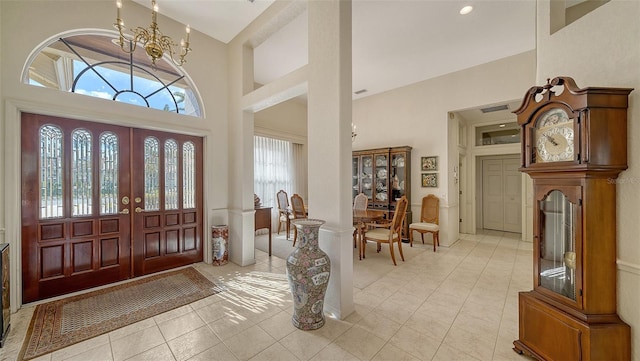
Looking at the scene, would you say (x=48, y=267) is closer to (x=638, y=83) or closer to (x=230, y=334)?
(x=230, y=334)

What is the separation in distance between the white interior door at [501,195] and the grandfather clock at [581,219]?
5550mm

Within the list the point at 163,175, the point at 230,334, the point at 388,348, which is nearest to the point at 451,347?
the point at 388,348

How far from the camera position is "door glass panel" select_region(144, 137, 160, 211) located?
331cm

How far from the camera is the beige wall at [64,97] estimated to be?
2.33 metres

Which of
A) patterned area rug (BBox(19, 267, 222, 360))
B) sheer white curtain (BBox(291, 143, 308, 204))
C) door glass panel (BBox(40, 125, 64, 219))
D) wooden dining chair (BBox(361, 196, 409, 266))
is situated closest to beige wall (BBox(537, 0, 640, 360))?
wooden dining chair (BBox(361, 196, 409, 266))

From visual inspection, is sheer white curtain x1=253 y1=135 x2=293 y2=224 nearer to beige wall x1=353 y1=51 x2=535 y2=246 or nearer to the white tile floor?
beige wall x1=353 y1=51 x2=535 y2=246

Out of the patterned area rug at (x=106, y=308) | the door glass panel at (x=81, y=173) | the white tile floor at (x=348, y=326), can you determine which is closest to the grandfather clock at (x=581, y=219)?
the white tile floor at (x=348, y=326)

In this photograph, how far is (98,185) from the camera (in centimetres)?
292

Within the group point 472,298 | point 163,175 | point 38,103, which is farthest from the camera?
point 163,175

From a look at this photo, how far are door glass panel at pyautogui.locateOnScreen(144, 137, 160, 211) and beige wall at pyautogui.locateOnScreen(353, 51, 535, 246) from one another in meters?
4.72

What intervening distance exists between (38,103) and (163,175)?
140 cm

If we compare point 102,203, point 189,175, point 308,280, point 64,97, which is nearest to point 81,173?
point 102,203

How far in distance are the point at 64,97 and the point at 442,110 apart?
6.02 m

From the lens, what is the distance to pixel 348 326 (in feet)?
7.07
